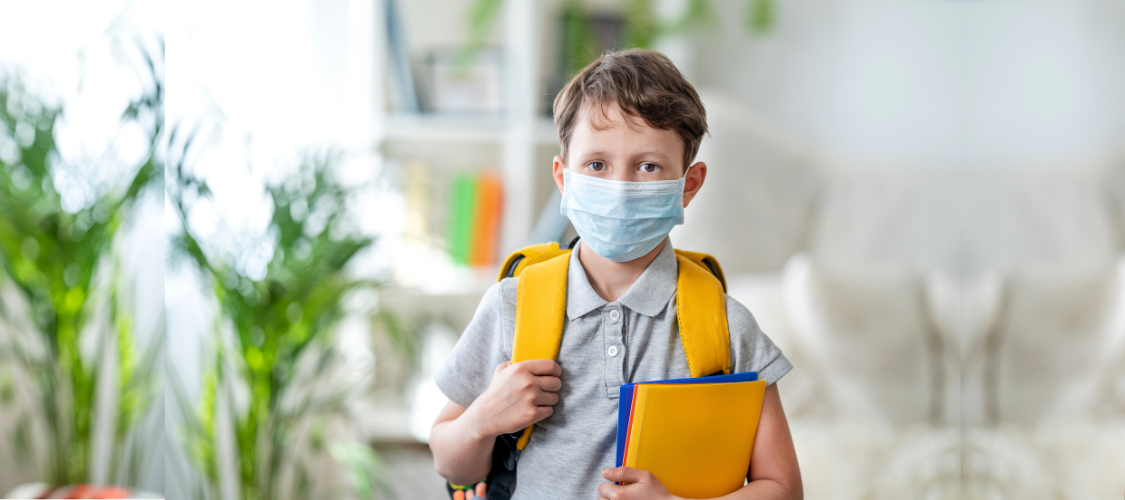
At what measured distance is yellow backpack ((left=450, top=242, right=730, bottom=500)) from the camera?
508mm

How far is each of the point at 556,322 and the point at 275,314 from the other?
0.90 metres

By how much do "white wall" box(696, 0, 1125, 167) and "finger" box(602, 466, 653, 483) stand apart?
670 millimetres

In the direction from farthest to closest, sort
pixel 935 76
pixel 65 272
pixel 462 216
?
pixel 462 216 → pixel 65 272 → pixel 935 76

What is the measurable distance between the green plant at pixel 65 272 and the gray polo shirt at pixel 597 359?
1127 mm

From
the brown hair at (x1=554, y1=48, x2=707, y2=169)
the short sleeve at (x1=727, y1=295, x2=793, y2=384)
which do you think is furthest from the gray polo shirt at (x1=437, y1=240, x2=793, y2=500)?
the brown hair at (x1=554, y1=48, x2=707, y2=169)

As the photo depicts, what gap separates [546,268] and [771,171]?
2.88 feet

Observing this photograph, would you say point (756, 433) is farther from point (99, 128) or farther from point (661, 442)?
point (99, 128)

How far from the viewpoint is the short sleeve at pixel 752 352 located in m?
0.52

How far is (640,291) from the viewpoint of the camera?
529 millimetres

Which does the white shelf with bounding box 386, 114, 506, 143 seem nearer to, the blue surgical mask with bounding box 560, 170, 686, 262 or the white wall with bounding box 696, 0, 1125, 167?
the white wall with bounding box 696, 0, 1125, 167

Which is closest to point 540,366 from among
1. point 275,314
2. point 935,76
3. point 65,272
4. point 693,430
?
point 693,430

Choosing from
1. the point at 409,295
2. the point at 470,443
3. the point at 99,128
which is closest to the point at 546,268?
the point at 470,443

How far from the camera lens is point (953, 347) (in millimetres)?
1117

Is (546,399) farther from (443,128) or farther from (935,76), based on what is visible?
(443,128)
